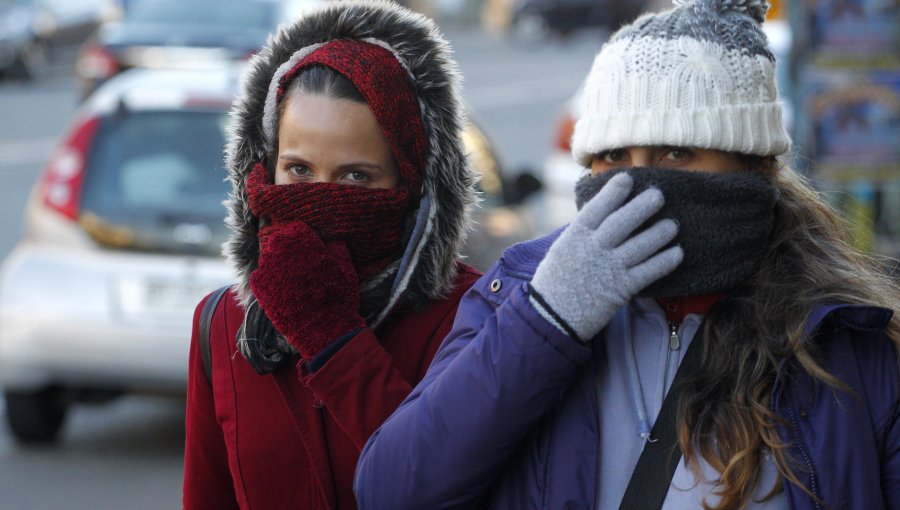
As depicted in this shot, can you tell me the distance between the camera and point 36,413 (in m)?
6.54

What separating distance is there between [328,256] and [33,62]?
73.8 feet

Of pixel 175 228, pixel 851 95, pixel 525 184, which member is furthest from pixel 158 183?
pixel 851 95

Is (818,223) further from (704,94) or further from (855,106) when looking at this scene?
(855,106)

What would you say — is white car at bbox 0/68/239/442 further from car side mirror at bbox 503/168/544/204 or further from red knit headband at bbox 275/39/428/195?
red knit headband at bbox 275/39/428/195

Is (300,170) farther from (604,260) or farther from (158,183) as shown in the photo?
(158,183)

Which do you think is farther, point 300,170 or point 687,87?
point 300,170

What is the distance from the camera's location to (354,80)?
2.56m

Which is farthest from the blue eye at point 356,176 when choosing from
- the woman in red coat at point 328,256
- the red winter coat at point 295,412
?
the red winter coat at point 295,412

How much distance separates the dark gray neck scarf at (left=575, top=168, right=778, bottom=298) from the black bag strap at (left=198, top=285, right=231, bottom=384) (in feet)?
2.78

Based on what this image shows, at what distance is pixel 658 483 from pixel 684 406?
0.41 feet

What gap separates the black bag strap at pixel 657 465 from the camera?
6.95 ft

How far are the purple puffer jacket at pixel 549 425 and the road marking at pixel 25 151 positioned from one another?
1402 centimetres

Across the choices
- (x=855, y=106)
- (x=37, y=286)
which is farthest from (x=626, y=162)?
(x=855, y=106)

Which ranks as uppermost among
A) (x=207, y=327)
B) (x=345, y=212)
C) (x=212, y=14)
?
(x=345, y=212)
